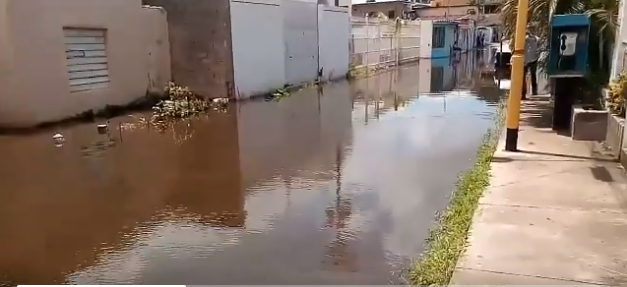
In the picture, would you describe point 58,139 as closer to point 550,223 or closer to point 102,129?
point 102,129

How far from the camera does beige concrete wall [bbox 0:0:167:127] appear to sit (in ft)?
32.0

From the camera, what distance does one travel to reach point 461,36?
40.8 m

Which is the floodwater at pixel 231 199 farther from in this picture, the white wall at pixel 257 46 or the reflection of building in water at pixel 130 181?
the white wall at pixel 257 46

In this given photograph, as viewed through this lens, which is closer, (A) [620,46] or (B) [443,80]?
(A) [620,46]

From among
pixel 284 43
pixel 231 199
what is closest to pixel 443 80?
pixel 284 43

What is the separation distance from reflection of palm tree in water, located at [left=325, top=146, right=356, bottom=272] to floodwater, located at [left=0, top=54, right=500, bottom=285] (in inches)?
0.6

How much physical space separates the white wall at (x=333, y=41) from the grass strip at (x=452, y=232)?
1281cm

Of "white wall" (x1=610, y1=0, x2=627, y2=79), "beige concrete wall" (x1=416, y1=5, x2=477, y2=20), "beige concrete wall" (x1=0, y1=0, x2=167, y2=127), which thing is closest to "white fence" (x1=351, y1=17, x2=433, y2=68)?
"beige concrete wall" (x1=416, y1=5, x2=477, y2=20)

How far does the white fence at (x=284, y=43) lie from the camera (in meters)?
14.0

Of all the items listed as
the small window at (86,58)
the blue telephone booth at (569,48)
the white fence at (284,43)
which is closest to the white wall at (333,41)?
the white fence at (284,43)

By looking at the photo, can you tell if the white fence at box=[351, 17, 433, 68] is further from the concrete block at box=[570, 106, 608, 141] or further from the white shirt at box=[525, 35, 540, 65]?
the concrete block at box=[570, 106, 608, 141]

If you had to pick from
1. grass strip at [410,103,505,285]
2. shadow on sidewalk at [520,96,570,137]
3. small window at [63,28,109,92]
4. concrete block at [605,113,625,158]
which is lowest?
grass strip at [410,103,505,285]

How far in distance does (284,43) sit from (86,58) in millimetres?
6253

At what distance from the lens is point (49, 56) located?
10398 millimetres
